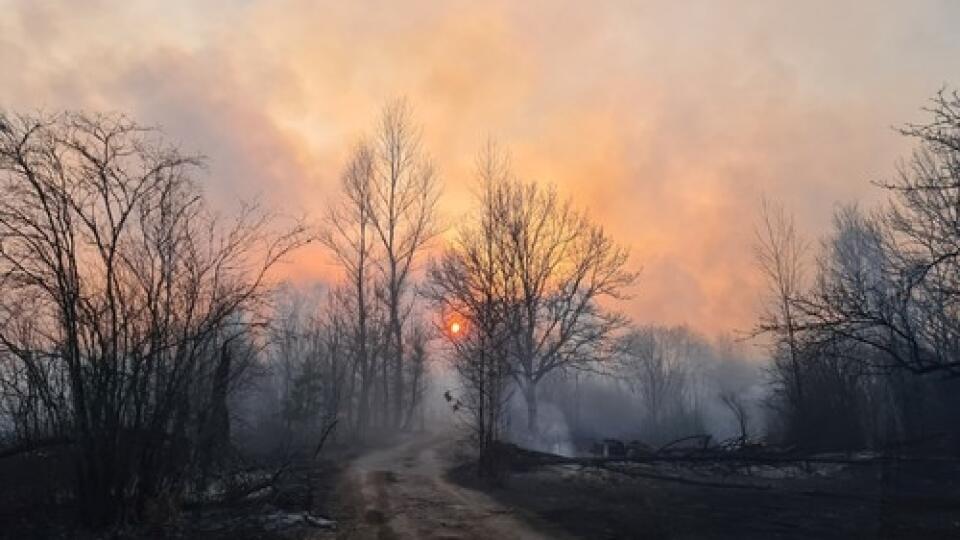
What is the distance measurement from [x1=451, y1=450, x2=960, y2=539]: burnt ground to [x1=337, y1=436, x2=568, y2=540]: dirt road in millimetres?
697

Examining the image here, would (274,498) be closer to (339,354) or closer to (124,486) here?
(124,486)

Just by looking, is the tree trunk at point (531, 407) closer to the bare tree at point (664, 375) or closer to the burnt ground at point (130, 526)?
the bare tree at point (664, 375)

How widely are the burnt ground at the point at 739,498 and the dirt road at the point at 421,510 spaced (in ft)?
2.29

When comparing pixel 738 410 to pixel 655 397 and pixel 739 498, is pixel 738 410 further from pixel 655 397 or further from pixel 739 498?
pixel 655 397

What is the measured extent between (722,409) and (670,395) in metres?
32.0

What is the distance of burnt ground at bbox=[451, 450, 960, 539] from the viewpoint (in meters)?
12.6

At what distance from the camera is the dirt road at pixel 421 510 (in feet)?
42.0

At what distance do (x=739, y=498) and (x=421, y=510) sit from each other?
7558 millimetres

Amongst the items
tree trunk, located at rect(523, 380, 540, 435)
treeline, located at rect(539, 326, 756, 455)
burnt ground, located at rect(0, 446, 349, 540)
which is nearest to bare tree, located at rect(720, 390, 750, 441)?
treeline, located at rect(539, 326, 756, 455)

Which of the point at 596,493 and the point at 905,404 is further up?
the point at 905,404

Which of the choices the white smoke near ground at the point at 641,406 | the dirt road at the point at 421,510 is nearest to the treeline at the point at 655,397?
the white smoke near ground at the point at 641,406

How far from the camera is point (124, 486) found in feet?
42.0

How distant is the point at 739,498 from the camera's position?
1692cm

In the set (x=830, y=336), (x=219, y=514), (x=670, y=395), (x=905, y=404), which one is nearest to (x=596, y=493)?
(x=830, y=336)
